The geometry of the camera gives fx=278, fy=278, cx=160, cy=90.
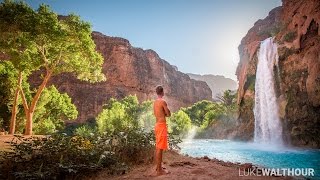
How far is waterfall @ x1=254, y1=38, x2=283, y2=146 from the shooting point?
3144 cm

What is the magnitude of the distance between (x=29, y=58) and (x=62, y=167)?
51.8 feet

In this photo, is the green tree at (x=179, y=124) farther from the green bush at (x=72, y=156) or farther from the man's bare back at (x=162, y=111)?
the man's bare back at (x=162, y=111)

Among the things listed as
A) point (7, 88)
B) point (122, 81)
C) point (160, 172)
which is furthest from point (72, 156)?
point (122, 81)

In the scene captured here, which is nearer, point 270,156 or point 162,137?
point 162,137

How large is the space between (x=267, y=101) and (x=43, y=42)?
25.6 metres

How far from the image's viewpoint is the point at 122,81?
84.4 meters

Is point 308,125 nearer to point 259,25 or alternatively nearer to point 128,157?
point 128,157

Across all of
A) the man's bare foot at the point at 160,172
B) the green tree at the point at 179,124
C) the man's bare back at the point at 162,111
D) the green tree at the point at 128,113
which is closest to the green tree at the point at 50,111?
the green tree at the point at 128,113

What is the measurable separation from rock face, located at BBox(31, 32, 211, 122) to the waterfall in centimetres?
4757

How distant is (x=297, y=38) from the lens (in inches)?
1142

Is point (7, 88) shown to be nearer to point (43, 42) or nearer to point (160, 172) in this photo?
point (43, 42)

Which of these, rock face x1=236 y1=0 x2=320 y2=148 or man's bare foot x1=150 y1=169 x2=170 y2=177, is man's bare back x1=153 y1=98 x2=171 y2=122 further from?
rock face x1=236 y1=0 x2=320 y2=148

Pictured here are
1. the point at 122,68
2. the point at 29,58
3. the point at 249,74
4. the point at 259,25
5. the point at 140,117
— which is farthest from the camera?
the point at 122,68

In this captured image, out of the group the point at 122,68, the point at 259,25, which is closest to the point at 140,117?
the point at 122,68
